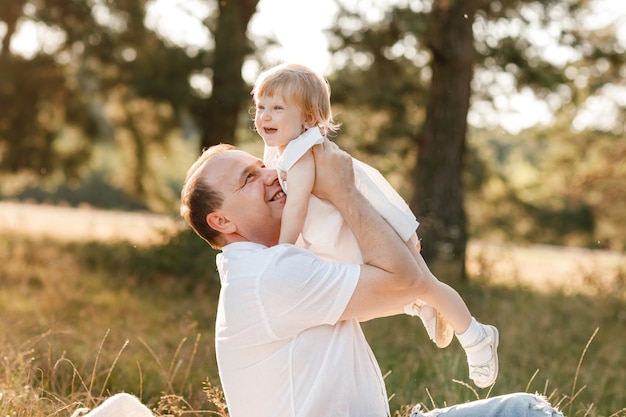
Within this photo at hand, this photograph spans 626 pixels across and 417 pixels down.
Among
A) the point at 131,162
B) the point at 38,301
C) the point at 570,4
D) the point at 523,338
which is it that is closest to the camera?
the point at 523,338

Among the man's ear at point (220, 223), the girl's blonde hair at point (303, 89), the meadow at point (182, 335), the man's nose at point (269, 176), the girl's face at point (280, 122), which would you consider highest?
the girl's blonde hair at point (303, 89)

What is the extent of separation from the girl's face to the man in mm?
531

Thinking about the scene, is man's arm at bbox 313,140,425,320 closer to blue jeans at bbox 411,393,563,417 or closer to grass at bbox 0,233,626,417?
blue jeans at bbox 411,393,563,417

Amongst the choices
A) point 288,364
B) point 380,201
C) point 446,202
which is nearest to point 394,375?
point 380,201

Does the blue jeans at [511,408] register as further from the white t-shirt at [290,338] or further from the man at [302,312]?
the white t-shirt at [290,338]

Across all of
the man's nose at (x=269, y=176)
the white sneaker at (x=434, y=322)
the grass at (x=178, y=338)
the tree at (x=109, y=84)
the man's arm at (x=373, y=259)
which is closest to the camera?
the man's arm at (x=373, y=259)

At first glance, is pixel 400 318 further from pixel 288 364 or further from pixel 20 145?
pixel 20 145

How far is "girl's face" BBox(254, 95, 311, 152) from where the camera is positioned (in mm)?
3402

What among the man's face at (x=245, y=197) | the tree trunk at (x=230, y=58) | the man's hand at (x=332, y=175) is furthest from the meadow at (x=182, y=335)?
the tree trunk at (x=230, y=58)

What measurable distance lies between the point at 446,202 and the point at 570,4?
355cm

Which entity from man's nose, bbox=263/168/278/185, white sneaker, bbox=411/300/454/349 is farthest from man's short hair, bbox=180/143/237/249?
white sneaker, bbox=411/300/454/349

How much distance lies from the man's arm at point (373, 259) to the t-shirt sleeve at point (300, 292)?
0.17ft

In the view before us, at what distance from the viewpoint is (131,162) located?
17.7 meters

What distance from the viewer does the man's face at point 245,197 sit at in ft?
9.48
